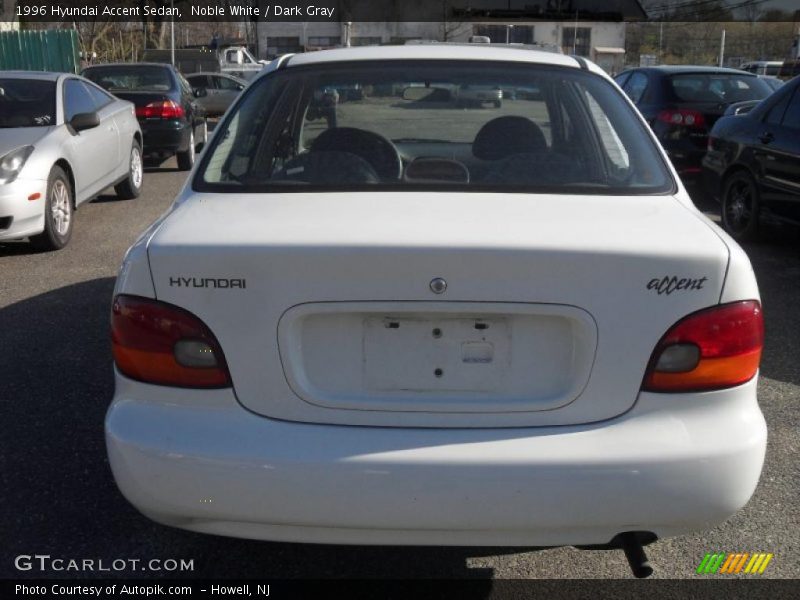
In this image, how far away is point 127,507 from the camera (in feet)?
11.1

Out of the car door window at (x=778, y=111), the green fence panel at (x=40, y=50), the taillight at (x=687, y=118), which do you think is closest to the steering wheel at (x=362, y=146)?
the car door window at (x=778, y=111)

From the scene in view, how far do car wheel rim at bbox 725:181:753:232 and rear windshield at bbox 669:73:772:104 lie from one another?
2.63m

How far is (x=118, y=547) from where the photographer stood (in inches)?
123

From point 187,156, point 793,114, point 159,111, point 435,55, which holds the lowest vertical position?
point 187,156

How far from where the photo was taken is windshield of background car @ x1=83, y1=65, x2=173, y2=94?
42.8 feet

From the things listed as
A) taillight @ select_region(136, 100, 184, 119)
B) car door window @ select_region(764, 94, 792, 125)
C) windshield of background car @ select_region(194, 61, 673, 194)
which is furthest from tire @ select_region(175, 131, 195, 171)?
windshield of background car @ select_region(194, 61, 673, 194)

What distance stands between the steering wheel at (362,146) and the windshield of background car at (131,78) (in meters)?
10.0

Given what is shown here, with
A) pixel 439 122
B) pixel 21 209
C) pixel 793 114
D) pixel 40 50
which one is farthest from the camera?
pixel 40 50

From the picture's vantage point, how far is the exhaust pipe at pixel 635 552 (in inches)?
95.3

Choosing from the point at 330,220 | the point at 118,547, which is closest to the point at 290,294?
the point at 330,220

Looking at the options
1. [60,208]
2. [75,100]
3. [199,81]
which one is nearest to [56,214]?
[60,208]

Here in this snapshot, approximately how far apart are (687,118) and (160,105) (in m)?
6.65

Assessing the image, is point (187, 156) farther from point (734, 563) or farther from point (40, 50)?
point (40, 50)

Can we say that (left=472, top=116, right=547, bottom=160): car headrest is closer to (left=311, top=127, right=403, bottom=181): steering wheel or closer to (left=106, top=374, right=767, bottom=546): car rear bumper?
(left=311, top=127, right=403, bottom=181): steering wheel
